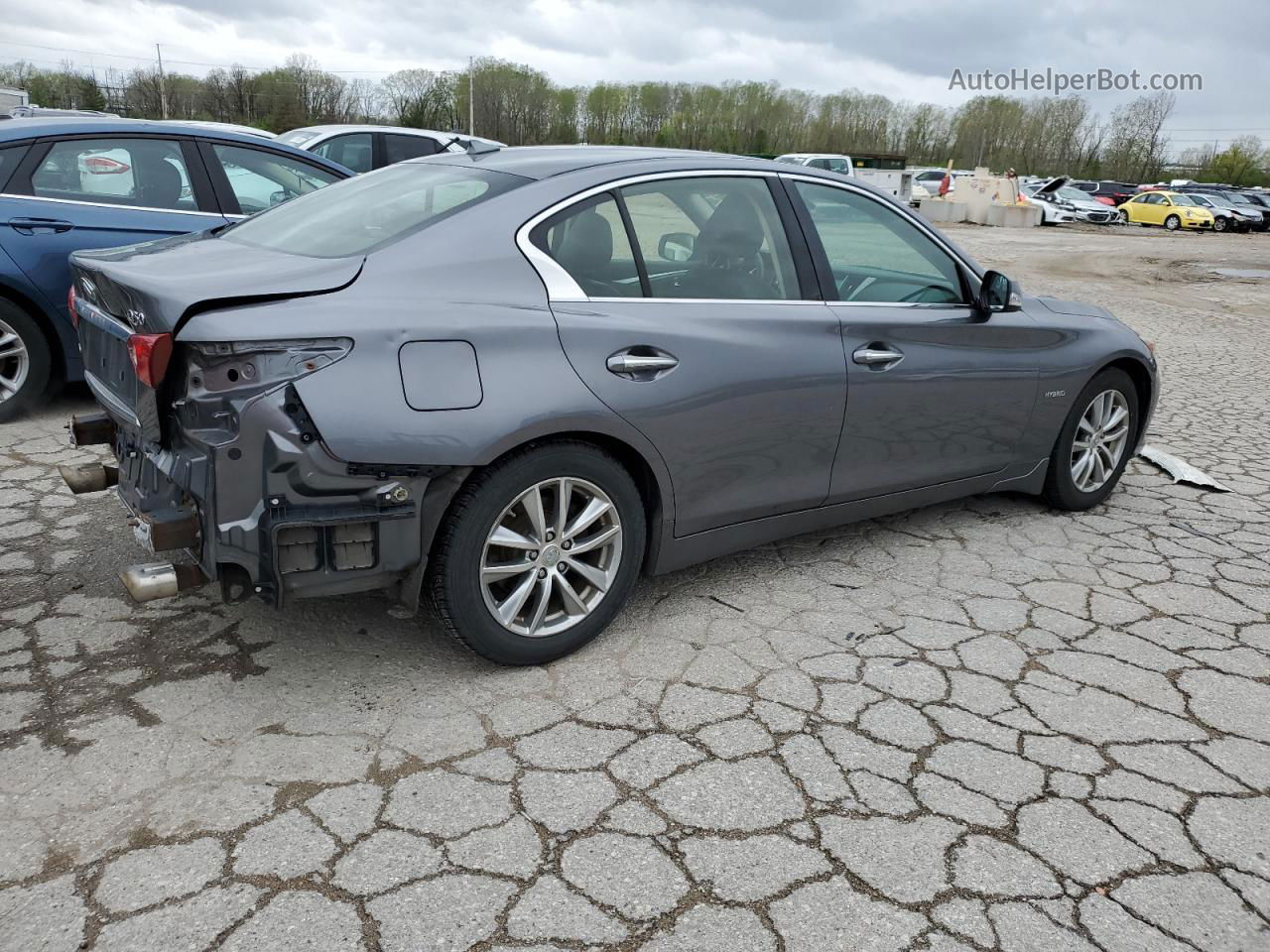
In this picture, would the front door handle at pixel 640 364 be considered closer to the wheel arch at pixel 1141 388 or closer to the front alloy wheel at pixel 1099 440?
the front alloy wheel at pixel 1099 440

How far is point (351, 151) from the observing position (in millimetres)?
12719

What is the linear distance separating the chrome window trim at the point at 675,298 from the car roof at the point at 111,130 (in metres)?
3.65

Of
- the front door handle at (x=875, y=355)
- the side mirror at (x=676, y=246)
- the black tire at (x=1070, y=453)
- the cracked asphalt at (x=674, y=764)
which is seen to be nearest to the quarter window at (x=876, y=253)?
the front door handle at (x=875, y=355)

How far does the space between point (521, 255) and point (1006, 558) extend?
8.38ft

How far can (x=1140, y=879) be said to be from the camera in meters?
2.43

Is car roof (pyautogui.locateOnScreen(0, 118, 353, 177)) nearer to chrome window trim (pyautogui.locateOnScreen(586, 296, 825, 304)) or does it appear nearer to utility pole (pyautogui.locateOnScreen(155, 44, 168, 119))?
chrome window trim (pyautogui.locateOnScreen(586, 296, 825, 304))

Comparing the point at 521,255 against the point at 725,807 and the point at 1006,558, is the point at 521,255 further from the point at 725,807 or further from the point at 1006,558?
the point at 1006,558

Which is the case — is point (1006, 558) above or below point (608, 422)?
below

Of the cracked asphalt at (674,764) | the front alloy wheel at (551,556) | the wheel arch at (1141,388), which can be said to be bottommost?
the cracked asphalt at (674,764)

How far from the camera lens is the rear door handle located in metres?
5.38

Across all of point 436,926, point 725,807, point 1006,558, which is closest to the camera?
point 436,926

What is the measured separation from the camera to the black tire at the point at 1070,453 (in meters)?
4.75

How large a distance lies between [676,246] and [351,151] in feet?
34.3

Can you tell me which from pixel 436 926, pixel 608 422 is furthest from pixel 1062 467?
pixel 436 926
